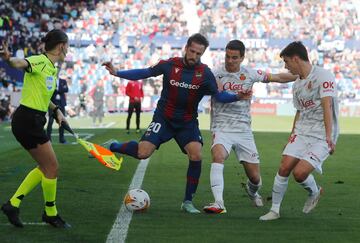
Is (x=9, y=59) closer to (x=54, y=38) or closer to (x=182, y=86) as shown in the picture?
(x=54, y=38)

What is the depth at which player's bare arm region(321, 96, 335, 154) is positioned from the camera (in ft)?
28.0

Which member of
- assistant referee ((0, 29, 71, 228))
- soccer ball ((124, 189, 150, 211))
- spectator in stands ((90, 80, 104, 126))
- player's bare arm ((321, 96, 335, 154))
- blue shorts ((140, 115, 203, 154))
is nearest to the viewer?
assistant referee ((0, 29, 71, 228))

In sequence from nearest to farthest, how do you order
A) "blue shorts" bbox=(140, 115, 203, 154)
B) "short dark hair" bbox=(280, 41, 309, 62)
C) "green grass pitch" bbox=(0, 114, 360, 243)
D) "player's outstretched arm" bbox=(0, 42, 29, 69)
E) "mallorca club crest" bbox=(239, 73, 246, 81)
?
"player's outstretched arm" bbox=(0, 42, 29, 69) < "green grass pitch" bbox=(0, 114, 360, 243) < "short dark hair" bbox=(280, 41, 309, 62) < "blue shorts" bbox=(140, 115, 203, 154) < "mallorca club crest" bbox=(239, 73, 246, 81)

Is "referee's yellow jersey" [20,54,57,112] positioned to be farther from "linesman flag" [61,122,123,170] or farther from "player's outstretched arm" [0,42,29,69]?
"linesman flag" [61,122,123,170]

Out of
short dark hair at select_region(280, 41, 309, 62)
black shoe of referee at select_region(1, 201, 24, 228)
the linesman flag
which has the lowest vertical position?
black shoe of referee at select_region(1, 201, 24, 228)

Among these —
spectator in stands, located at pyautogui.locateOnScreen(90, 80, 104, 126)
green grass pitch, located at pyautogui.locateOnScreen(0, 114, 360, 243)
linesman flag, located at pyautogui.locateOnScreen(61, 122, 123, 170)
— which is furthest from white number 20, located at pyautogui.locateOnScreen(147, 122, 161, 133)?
spectator in stands, located at pyautogui.locateOnScreen(90, 80, 104, 126)

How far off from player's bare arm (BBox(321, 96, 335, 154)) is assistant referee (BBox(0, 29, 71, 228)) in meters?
2.81

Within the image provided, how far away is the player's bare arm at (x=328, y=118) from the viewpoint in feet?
28.0

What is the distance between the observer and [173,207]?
9.81 metres

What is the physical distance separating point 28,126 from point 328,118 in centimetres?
315

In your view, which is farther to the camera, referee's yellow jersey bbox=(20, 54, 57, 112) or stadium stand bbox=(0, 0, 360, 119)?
stadium stand bbox=(0, 0, 360, 119)

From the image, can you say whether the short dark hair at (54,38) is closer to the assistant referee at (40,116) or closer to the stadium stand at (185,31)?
the assistant referee at (40,116)

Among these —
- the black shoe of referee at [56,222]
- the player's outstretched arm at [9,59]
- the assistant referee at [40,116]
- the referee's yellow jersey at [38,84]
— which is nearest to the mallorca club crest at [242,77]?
the assistant referee at [40,116]

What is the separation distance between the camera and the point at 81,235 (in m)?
7.55
